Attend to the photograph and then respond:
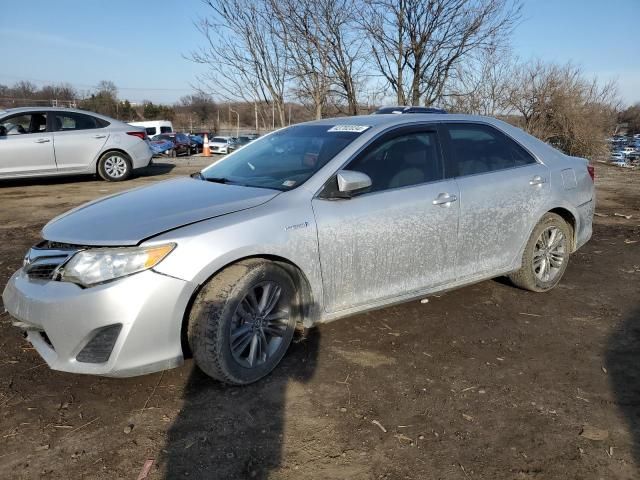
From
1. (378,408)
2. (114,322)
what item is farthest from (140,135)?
(378,408)

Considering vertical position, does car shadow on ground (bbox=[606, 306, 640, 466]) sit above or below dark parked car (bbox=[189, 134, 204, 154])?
above

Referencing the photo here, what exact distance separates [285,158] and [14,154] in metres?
7.89

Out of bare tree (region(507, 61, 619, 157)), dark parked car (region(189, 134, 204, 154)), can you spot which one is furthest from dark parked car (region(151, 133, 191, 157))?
bare tree (region(507, 61, 619, 157))

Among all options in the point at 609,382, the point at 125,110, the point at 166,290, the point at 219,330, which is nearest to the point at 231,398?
the point at 219,330

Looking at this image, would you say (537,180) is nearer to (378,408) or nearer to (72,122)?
(378,408)

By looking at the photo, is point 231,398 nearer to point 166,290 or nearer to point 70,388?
point 166,290

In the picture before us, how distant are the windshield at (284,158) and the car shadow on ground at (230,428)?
1.22 meters

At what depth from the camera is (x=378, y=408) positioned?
8.79 feet

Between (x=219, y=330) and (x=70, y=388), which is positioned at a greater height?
(x=219, y=330)

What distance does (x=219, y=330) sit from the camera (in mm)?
2664

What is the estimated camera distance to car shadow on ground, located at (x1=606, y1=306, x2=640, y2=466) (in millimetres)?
2562

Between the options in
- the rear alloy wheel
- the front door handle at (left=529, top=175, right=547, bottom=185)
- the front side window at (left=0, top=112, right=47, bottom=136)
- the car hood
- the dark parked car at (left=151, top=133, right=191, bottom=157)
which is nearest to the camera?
the car hood

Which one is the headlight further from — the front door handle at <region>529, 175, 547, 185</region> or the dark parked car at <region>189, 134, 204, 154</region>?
→ the dark parked car at <region>189, 134, 204, 154</region>

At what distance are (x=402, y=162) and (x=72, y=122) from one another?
855 cm
